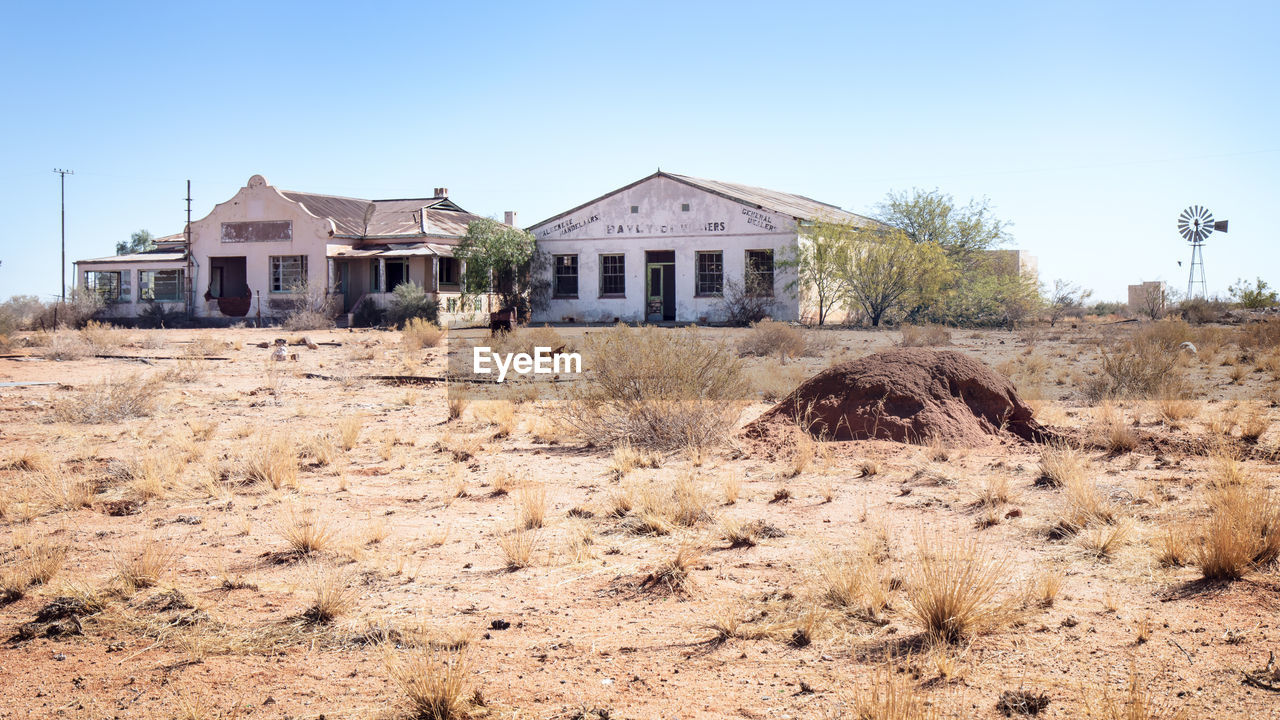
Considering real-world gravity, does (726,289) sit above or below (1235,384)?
above

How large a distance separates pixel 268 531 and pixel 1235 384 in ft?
51.7

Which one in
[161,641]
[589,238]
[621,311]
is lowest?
[161,641]

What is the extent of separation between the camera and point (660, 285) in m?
37.0

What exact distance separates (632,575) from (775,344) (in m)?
17.8

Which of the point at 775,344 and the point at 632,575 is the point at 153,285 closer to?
the point at 775,344

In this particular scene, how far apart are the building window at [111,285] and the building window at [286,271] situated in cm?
807

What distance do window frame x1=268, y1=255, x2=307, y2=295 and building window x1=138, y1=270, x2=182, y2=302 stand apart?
19.9 ft

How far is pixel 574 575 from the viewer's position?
6.12m

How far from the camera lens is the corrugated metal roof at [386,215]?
39.8m

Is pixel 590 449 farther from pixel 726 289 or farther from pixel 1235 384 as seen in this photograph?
pixel 726 289

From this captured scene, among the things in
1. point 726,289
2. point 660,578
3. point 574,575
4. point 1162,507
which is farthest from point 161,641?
point 726,289

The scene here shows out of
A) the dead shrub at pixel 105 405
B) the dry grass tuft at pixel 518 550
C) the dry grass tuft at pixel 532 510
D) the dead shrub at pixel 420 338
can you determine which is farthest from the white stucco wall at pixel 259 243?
the dry grass tuft at pixel 518 550

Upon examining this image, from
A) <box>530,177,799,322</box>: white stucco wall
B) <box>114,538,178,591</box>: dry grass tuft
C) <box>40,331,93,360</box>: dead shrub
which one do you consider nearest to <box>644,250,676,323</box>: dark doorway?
<box>530,177,799,322</box>: white stucco wall

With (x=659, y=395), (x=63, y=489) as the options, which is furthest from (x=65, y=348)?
(x=659, y=395)
